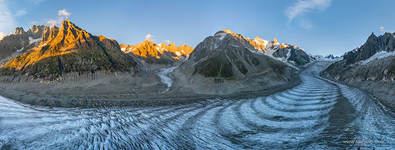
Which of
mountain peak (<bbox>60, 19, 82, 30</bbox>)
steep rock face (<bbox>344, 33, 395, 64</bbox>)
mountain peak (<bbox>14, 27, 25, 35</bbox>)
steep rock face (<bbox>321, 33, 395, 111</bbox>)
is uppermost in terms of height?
mountain peak (<bbox>14, 27, 25, 35</bbox>)

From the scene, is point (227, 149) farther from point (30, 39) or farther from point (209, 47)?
point (30, 39)

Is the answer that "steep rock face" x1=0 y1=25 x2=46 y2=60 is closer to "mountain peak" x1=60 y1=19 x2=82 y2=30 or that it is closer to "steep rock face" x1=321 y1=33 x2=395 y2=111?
"mountain peak" x1=60 y1=19 x2=82 y2=30

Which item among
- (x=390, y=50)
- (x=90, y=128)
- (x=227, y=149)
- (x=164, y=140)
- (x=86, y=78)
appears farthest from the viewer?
(x=390, y=50)

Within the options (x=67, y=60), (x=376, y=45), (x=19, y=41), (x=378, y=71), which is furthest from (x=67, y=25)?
(x=376, y=45)

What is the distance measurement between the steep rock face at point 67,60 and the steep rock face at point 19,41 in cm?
7204

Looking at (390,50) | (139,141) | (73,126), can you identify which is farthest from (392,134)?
(390,50)

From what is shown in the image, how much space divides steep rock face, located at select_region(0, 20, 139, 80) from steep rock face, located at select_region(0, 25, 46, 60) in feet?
236

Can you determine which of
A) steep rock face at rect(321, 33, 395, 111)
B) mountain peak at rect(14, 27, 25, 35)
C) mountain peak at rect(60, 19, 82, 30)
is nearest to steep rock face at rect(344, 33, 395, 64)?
steep rock face at rect(321, 33, 395, 111)

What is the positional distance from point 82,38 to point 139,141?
12429 centimetres

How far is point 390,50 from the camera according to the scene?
93.8 m

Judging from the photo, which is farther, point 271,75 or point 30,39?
point 30,39

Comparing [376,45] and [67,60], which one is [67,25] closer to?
[67,60]

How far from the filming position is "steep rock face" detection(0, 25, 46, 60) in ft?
502

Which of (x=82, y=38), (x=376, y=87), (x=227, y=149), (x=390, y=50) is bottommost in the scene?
(x=227, y=149)
